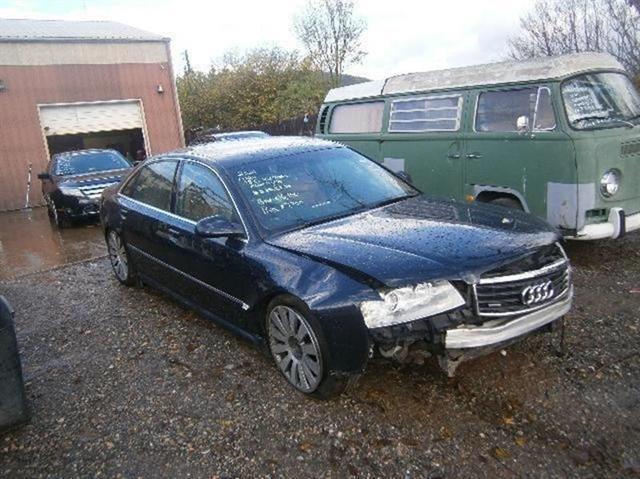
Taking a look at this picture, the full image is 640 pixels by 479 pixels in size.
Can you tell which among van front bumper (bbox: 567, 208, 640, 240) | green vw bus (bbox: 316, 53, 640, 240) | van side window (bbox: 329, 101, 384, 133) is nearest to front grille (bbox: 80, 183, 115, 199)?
van side window (bbox: 329, 101, 384, 133)

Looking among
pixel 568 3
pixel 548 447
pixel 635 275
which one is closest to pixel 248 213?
pixel 548 447

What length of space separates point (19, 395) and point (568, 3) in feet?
72.9

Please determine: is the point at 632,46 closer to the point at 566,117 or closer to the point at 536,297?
the point at 566,117

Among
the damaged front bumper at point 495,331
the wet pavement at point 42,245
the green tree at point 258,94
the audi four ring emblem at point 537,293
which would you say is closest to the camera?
the damaged front bumper at point 495,331

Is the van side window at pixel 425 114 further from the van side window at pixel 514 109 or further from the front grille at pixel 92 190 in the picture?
the front grille at pixel 92 190

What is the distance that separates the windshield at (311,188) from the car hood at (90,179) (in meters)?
6.86

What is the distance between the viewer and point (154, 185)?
4.91m

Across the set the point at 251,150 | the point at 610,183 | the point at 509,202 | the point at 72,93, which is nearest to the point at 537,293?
the point at 251,150

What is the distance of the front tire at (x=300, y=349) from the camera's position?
10.1 feet

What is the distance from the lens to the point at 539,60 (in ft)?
18.4

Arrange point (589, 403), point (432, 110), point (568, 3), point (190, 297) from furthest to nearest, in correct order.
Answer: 1. point (568, 3)
2. point (432, 110)
3. point (190, 297)
4. point (589, 403)

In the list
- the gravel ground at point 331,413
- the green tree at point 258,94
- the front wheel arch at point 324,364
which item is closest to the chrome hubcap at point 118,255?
the gravel ground at point 331,413

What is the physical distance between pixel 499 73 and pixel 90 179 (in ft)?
26.3

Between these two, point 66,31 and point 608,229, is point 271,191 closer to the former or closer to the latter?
point 608,229
